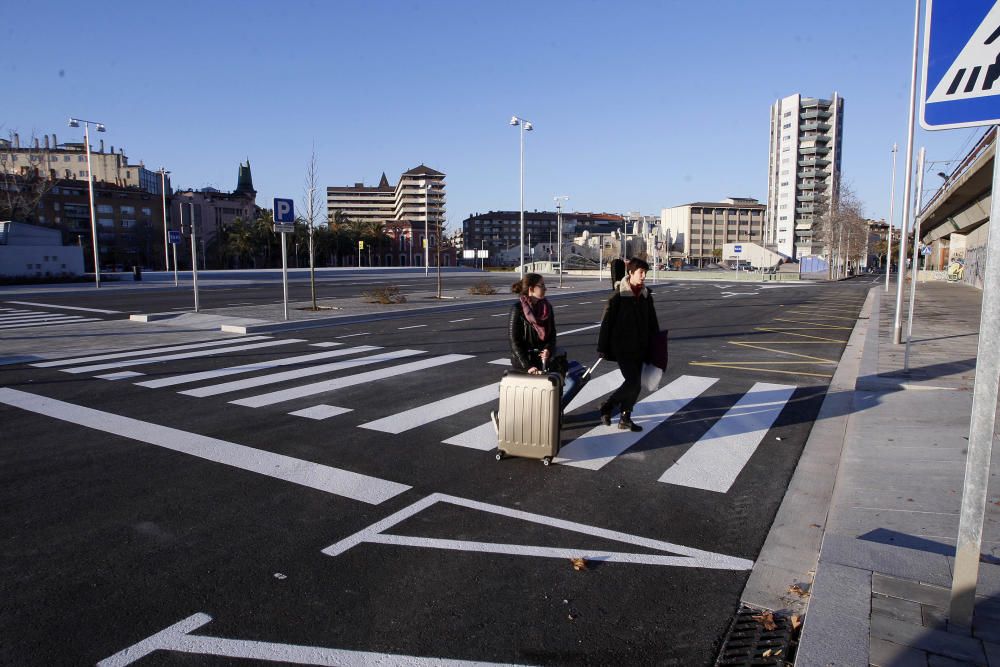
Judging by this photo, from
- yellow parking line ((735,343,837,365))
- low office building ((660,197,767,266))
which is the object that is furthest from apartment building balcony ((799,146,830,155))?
yellow parking line ((735,343,837,365))

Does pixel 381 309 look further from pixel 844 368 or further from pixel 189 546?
pixel 189 546

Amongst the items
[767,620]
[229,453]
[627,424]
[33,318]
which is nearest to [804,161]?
[33,318]

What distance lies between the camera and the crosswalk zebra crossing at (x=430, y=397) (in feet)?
20.6

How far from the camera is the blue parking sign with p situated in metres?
17.2

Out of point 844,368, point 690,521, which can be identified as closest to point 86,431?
point 690,521

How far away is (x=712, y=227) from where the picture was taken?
14025 cm

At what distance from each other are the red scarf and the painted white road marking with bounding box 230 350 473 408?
3.89 m

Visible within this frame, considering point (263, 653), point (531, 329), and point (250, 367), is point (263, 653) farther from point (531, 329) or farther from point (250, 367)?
point (250, 367)

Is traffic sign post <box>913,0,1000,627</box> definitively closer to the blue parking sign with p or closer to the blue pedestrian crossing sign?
the blue pedestrian crossing sign

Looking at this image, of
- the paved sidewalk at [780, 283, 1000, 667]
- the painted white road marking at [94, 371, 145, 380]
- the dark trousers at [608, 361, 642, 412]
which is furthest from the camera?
the painted white road marking at [94, 371, 145, 380]

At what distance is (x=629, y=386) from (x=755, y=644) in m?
3.87

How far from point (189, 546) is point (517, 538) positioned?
2241 mm

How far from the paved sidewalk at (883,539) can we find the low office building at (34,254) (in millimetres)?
45496

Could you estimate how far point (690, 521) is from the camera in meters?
4.74
